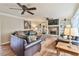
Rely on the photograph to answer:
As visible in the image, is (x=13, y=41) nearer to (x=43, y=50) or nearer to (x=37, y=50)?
(x=37, y=50)

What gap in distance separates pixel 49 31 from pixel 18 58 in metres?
0.87

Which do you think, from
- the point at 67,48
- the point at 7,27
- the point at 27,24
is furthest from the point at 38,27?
the point at 67,48

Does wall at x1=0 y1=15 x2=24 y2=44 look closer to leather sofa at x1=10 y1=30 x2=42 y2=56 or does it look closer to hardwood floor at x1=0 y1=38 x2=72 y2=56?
leather sofa at x1=10 y1=30 x2=42 y2=56

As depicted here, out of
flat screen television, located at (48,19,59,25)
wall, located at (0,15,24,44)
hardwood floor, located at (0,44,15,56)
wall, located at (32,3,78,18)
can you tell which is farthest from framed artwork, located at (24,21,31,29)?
hardwood floor, located at (0,44,15,56)

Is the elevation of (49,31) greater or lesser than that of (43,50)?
greater

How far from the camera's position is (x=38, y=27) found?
192 cm

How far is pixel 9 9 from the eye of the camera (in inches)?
72.0

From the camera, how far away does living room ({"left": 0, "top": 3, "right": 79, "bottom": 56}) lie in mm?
1847

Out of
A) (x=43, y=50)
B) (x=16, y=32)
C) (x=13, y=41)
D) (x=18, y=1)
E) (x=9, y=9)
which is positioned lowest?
(x=43, y=50)

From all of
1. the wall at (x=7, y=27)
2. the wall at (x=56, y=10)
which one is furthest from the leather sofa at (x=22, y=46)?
the wall at (x=56, y=10)

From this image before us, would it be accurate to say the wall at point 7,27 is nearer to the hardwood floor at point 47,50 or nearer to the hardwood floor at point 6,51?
the hardwood floor at point 6,51

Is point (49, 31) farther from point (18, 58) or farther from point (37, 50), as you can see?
point (18, 58)

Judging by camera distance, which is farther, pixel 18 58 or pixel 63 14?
pixel 18 58

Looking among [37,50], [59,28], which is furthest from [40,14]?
[37,50]
